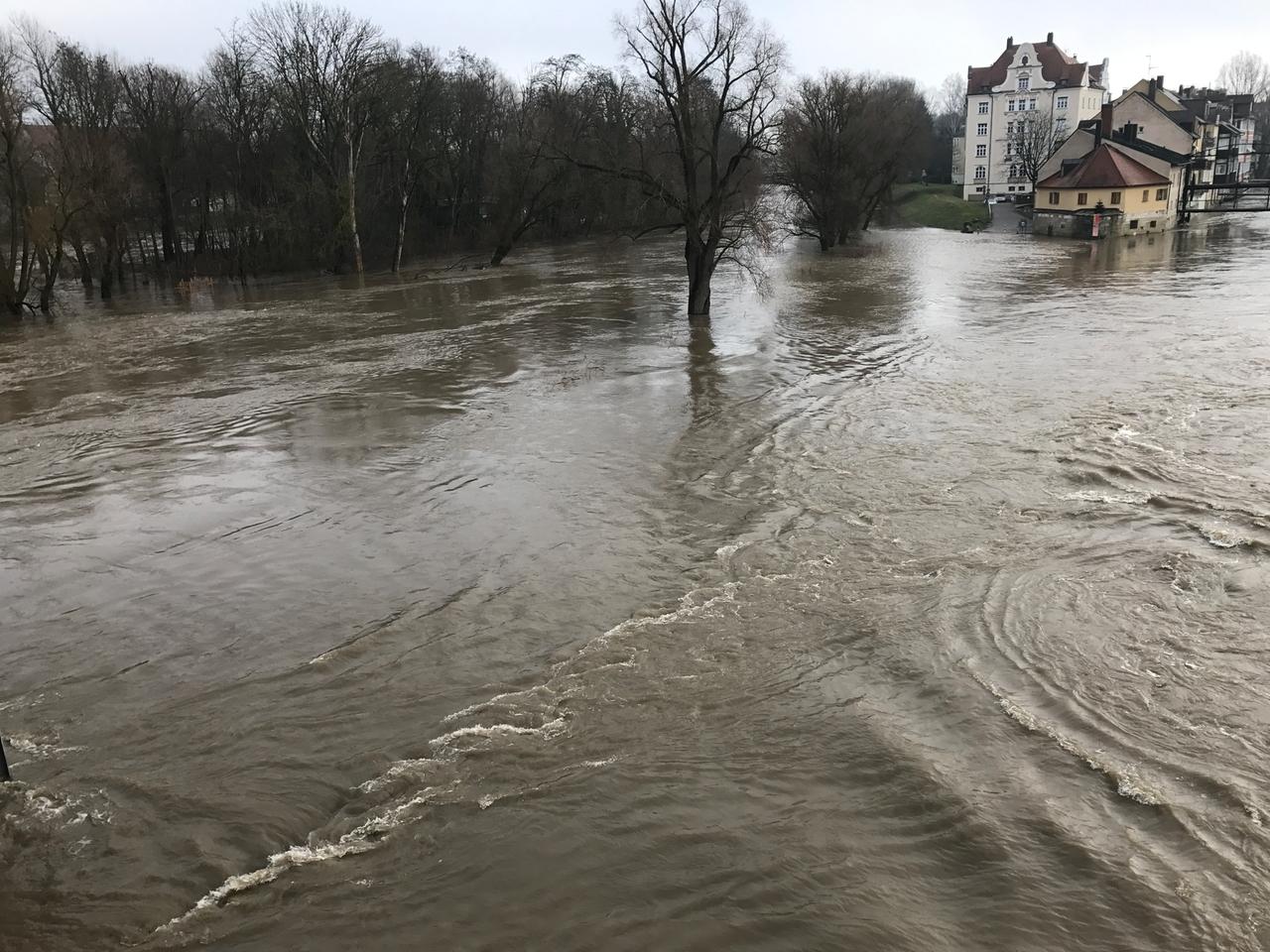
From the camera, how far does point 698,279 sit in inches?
1043

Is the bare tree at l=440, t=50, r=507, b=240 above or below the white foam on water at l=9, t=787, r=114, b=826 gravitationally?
above

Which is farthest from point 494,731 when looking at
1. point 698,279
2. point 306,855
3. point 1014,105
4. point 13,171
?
point 1014,105

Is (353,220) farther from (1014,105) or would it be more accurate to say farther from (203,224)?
(1014,105)

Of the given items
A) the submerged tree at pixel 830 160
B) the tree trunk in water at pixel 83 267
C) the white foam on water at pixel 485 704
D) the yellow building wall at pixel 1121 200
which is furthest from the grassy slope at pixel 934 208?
the white foam on water at pixel 485 704

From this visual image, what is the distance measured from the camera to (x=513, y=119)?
61406 millimetres

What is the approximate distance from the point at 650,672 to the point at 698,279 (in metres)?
20.7

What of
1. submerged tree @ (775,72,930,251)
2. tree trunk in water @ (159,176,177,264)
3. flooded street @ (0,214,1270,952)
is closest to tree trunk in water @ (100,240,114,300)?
tree trunk in water @ (159,176,177,264)

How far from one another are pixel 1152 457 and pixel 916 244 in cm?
4591

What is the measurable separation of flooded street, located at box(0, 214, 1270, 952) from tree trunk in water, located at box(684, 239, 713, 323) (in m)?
9.74

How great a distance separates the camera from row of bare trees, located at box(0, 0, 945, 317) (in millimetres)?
36719

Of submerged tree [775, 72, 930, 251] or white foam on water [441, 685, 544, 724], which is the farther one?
submerged tree [775, 72, 930, 251]

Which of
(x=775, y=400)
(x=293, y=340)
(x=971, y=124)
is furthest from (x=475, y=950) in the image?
(x=971, y=124)

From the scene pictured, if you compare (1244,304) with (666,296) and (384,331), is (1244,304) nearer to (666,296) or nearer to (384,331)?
(666,296)

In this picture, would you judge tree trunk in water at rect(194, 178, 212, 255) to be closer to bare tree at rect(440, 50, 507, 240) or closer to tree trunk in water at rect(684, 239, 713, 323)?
bare tree at rect(440, 50, 507, 240)
